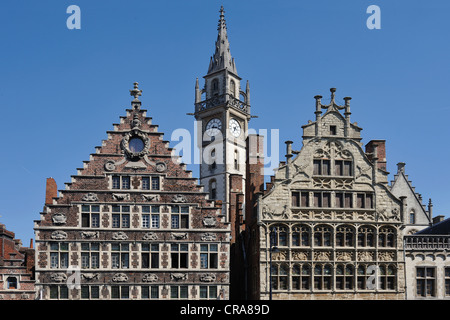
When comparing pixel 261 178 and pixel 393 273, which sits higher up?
pixel 261 178

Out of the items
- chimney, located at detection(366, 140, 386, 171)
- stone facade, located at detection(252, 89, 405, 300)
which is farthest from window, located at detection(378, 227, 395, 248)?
chimney, located at detection(366, 140, 386, 171)

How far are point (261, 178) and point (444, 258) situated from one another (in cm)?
1295

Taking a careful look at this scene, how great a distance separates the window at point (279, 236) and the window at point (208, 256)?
12.0 ft

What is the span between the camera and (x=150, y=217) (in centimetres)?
4078

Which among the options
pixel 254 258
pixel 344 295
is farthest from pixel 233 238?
pixel 344 295

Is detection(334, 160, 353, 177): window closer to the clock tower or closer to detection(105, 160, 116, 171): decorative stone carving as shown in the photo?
detection(105, 160, 116, 171): decorative stone carving

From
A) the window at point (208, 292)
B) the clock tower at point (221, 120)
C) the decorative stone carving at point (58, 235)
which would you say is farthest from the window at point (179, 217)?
the clock tower at point (221, 120)

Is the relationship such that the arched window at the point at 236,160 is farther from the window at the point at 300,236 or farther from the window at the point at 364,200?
the window at the point at 300,236

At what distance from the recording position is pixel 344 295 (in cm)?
4131

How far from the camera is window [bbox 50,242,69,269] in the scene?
3953 cm

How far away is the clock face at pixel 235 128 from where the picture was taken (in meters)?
95.5

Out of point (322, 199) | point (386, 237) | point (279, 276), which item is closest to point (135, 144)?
point (279, 276)
